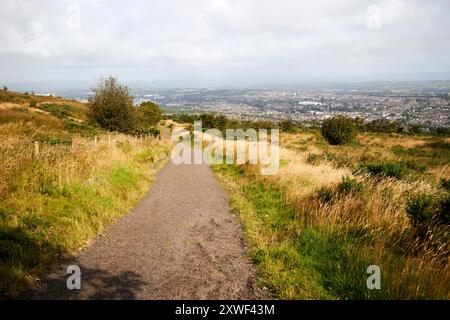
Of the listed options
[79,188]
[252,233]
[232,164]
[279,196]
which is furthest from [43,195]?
[232,164]

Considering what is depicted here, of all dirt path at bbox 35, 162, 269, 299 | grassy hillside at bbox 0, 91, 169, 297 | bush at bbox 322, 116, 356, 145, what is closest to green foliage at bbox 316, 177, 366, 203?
dirt path at bbox 35, 162, 269, 299

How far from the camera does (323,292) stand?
16.2 feet

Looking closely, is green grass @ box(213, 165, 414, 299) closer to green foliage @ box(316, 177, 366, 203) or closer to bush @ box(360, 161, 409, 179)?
green foliage @ box(316, 177, 366, 203)

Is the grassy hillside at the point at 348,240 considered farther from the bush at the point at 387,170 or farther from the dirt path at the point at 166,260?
the bush at the point at 387,170

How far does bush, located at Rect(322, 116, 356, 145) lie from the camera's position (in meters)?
46.6

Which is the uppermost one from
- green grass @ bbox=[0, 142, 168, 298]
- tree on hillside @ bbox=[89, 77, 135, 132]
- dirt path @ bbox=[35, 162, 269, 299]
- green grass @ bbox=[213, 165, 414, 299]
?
tree on hillside @ bbox=[89, 77, 135, 132]

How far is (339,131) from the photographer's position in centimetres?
4644

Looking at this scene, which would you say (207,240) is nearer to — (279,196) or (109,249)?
(109,249)

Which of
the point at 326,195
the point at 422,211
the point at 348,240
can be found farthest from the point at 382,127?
the point at 348,240

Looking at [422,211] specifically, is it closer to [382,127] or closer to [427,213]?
[427,213]

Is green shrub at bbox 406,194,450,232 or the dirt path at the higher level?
green shrub at bbox 406,194,450,232

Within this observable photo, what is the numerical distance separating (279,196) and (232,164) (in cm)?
806

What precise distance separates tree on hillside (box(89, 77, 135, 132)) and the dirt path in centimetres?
2152

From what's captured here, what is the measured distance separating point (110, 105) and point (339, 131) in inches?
1269
